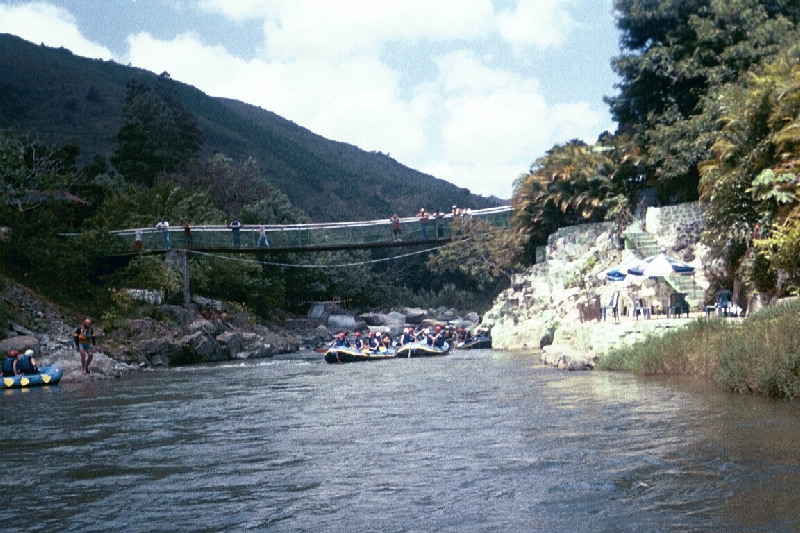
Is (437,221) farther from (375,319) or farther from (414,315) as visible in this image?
(414,315)

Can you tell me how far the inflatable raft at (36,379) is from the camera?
23.2 metres

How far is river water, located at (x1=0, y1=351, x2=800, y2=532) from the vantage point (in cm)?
785

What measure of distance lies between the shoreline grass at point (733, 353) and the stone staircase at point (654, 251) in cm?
696

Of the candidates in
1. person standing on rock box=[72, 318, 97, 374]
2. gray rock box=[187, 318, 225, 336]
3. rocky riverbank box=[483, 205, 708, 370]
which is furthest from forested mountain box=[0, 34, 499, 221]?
person standing on rock box=[72, 318, 97, 374]

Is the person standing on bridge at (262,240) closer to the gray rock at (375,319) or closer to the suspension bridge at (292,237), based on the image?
the suspension bridge at (292,237)

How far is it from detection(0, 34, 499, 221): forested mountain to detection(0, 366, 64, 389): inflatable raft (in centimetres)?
5955

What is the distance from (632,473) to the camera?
914 cm

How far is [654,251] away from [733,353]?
1523 centimetres

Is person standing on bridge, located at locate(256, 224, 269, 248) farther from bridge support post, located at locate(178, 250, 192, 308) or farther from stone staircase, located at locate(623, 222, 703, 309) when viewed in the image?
stone staircase, located at locate(623, 222, 703, 309)

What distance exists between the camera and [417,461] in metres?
10.5

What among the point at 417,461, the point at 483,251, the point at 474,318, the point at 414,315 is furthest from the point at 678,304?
the point at 414,315

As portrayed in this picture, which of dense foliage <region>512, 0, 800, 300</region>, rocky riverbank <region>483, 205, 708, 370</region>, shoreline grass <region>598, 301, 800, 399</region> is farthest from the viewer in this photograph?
dense foliage <region>512, 0, 800, 300</region>

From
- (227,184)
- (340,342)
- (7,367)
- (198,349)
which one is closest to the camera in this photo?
(7,367)

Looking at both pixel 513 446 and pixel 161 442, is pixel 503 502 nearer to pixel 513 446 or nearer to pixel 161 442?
pixel 513 446
